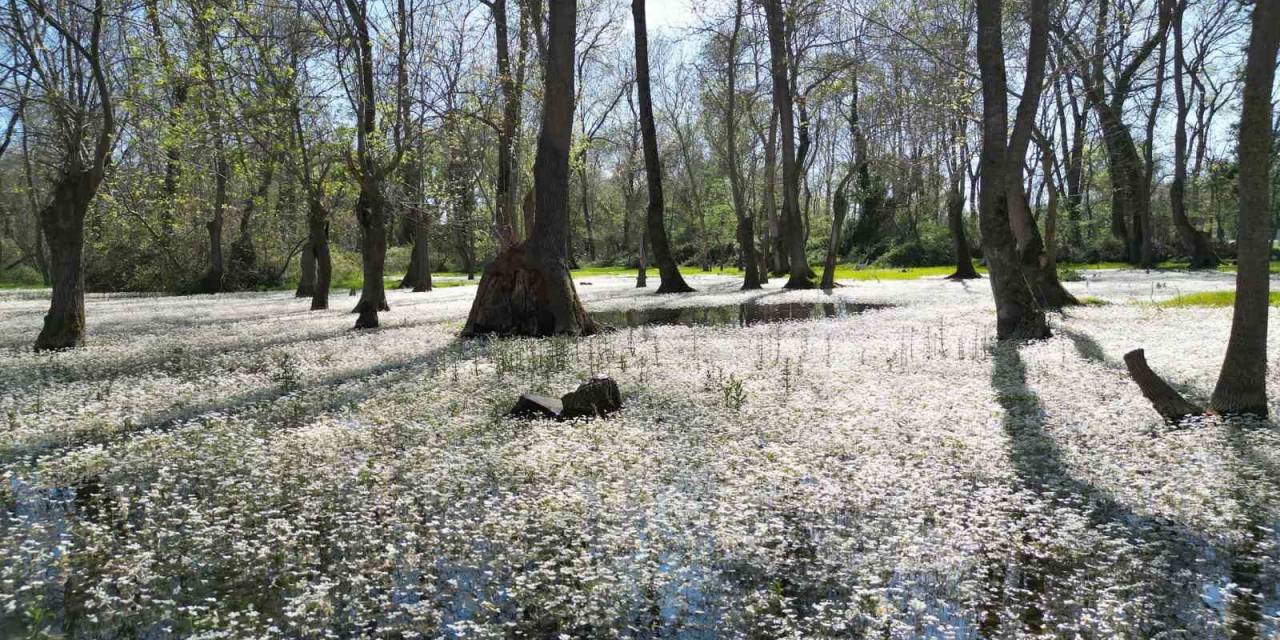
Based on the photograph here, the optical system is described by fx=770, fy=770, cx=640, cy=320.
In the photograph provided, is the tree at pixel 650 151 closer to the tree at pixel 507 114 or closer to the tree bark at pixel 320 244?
the tree at pixel 507 114

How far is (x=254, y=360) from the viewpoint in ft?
46.3

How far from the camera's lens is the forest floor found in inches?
171

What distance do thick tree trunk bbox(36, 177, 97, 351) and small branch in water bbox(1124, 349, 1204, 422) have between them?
59.3ft

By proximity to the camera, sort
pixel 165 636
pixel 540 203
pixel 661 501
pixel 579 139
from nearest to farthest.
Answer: pixel 165 636 → pixel 661 501 → pixel 540 203 → pixel 579 139

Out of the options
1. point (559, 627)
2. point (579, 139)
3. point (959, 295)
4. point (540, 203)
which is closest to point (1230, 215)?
point (959, 295)

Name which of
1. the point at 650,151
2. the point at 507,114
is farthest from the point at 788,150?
the point at 507,114

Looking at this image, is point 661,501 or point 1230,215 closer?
point 661,501

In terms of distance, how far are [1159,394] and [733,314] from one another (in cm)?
1462

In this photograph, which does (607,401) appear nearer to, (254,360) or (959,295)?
(254,360)

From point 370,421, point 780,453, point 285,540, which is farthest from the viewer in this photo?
point 370,421

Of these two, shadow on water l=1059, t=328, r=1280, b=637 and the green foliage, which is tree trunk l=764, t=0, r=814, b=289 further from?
shadow on water l=1059, t=328, r=1280, b=637

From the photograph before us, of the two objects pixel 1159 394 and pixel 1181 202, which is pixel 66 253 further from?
pixel 1181 202

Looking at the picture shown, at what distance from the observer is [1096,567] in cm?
477

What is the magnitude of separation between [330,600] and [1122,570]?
478 centimetres
